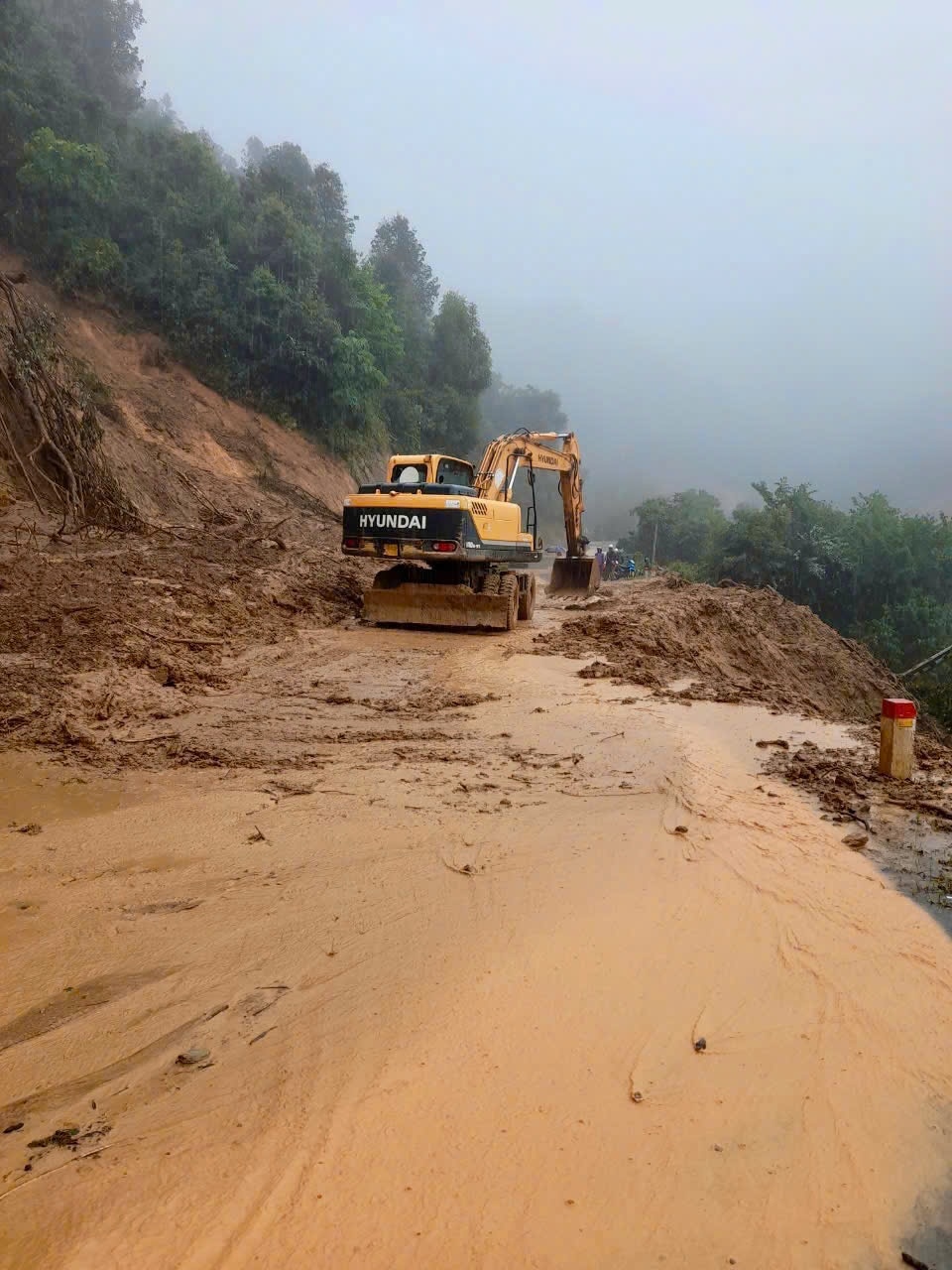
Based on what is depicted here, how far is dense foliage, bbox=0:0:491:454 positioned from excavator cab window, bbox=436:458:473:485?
14487 mm

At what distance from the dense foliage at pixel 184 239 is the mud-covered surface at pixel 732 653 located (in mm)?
14769

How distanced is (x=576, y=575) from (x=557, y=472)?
338 centimetres

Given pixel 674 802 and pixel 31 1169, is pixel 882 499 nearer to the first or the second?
pixel 674 802

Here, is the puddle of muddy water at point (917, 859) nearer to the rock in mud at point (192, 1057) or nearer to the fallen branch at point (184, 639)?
the rock in mud at point (192, 1057)

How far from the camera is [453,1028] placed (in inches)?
110

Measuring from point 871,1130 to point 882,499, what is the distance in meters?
32.7

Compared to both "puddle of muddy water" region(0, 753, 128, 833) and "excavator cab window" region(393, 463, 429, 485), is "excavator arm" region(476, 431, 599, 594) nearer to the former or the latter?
"excavator cab window" region(393, 463, 429, 485)

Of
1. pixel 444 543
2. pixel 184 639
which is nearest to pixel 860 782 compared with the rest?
pixel 184 639

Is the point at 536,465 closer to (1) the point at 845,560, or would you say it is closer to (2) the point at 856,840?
(2) the point at 856,840

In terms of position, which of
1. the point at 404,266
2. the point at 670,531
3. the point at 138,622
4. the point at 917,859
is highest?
the point at 404,266

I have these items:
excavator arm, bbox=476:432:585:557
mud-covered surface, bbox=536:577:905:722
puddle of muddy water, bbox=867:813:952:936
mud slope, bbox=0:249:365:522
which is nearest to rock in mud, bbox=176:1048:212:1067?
puddle of muddy water, bbox=867:813:952:936

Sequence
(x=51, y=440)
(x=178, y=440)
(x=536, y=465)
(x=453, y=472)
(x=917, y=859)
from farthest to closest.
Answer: (x=178, y=440) < (x=536, y=465) < (x=453, y=472) < (x=51, y=440) < (x=917, y=859)

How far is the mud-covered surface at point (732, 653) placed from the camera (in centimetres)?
924

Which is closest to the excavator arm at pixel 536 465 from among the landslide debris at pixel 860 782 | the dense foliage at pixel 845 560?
the landslide debris at pixel 860 782
